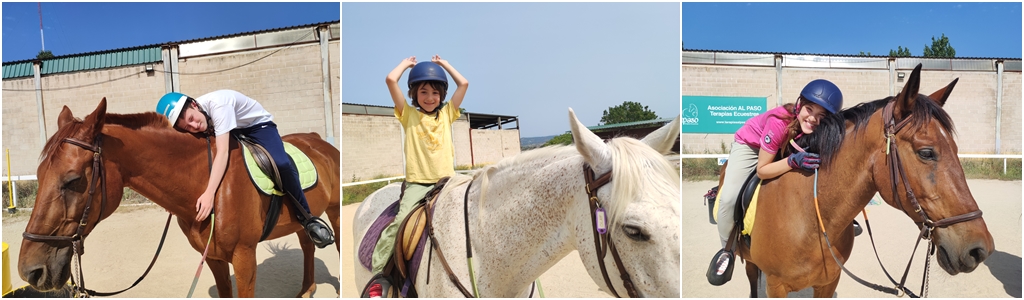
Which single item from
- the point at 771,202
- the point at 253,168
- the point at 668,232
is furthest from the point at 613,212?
the point at 253,168

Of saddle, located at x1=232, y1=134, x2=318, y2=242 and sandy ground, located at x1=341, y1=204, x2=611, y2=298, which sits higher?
saddle, located at x1=232, y1=134, x2=318, y2=242

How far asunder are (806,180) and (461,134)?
3730 millimetres

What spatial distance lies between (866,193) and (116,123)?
3.70m

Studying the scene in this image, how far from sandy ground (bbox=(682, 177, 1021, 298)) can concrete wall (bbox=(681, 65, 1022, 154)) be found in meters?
0.89

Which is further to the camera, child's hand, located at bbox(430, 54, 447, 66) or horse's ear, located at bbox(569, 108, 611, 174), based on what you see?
child's hand, located at bbox(430, 54, 447, 66)

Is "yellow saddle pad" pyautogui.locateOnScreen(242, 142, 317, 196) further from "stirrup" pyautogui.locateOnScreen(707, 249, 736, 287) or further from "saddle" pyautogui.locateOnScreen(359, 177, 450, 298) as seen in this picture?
"stirrup" pyautogui.locateOnScreen(707, 249, 736, 287)

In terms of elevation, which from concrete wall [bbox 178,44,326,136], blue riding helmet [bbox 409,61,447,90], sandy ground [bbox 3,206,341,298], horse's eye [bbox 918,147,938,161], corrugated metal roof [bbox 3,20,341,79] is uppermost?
corrugated metal roof [bbox 3,20,341,79]

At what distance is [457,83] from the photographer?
1965 millimetres

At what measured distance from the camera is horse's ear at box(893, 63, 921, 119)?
1.70 m

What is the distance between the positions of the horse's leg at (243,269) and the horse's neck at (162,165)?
0.33 m

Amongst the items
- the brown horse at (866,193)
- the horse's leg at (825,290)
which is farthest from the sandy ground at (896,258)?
the brown horse at (866,193)

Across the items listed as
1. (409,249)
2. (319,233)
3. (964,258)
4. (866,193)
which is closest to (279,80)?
(319,233)

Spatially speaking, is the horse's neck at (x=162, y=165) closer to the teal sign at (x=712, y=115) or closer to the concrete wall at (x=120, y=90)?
the concrete wall at (x=120, y=90)

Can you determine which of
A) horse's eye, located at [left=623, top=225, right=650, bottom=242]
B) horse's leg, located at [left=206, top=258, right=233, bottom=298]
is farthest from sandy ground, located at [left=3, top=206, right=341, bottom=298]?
horse's eye, located at [left=623, top=225, right=650, bottom=242]
